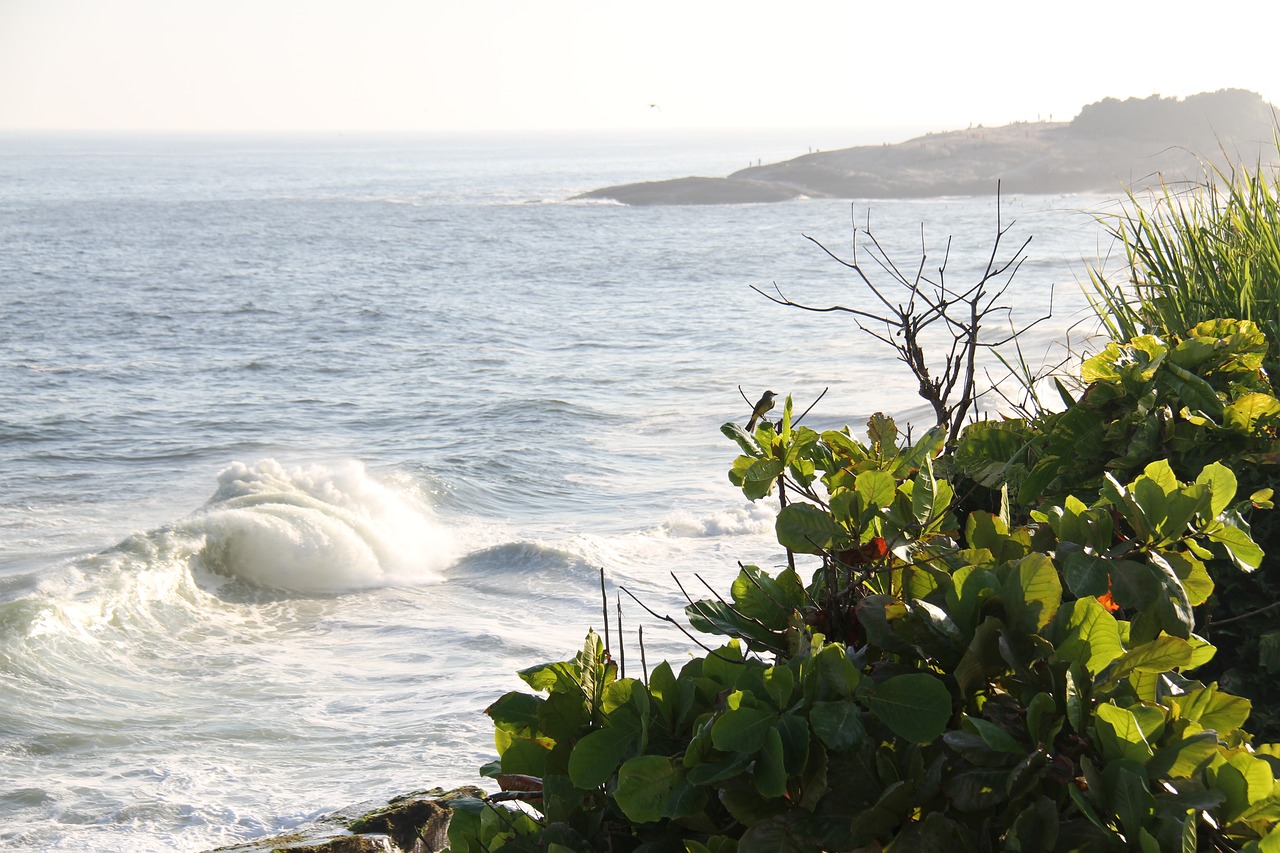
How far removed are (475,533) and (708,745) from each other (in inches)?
431

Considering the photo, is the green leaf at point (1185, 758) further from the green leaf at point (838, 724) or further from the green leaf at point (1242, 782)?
the green leaf at point (838, 724)

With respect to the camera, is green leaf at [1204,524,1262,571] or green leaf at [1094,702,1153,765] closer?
green leaf at [1094,702,1153,765]

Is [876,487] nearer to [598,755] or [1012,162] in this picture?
[598,755]

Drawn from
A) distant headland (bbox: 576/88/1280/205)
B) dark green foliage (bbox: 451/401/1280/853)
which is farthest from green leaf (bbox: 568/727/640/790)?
distant headland (bbox: 576/88/1280/205)

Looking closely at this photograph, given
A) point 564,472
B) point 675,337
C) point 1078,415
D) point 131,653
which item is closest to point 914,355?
point 1078,415

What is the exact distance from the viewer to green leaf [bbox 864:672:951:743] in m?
1.29

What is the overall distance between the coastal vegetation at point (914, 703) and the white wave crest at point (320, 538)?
9.25m

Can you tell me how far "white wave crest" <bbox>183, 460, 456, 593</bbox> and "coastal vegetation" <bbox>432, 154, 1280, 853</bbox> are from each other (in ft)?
30.4

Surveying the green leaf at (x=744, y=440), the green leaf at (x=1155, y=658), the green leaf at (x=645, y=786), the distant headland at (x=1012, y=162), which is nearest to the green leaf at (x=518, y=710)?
the green leaf at (x=645, y=786)

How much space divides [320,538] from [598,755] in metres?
10.2

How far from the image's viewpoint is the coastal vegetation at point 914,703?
1233mm

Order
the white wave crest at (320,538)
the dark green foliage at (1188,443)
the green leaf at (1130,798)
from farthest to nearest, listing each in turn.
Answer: the white wave crest at (320,538) → the dark green foliage at (1188,443) → the green leaf at (1130,798)

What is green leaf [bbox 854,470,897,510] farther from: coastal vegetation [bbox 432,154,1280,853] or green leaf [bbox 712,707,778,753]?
green leaf [bbox 712,707,778,753]

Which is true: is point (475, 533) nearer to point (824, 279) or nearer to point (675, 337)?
point (675, 337)
